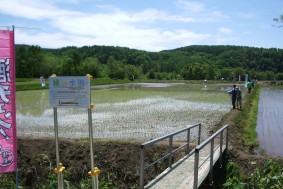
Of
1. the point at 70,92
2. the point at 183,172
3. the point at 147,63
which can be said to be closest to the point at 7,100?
the point at 70,92

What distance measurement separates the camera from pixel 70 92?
16.4 feet

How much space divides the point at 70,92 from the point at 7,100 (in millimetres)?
918

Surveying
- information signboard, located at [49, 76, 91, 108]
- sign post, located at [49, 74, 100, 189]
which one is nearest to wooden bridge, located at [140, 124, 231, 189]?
sign post, located at [49, 74, 100, 189]

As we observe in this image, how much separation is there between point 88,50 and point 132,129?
11877cm

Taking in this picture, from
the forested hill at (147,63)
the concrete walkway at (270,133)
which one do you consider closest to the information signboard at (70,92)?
the concrete walkway at (270,133)

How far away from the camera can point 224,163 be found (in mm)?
8766

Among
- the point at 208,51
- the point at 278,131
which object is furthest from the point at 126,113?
the point at 208,51

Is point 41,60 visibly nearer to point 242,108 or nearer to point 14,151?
point 242,108

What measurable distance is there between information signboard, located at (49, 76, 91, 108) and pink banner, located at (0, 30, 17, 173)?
613mm

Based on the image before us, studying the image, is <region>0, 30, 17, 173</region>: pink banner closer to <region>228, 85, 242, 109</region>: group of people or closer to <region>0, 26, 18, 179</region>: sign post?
<region>0, 26, 18, 179</region>: sign post

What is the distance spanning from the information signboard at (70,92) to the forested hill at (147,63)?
61.1m

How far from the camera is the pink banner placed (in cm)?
466

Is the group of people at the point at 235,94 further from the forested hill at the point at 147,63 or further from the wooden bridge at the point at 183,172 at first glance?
the forested hill at the point at 147,63

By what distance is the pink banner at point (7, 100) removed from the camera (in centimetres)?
466
